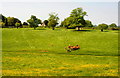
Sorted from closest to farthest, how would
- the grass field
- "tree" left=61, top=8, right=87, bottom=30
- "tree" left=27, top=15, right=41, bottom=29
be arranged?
the grass field → "tree" left=61, top=8, right=87, bottom=30 → "tree" left=27, top=15, right=41, bottom=29

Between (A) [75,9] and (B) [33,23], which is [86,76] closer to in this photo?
(A) [75,9]

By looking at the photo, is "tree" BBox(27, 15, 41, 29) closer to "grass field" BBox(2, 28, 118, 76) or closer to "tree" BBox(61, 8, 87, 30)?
"tree" BBox(61, 8, 87, 30)

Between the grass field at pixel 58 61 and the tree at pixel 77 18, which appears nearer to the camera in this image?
the grass field at pixel 58 61

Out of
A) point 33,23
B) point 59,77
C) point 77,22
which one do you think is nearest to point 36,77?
point 59,77

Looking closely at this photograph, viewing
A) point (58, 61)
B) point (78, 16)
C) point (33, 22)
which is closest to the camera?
point (58, 61)

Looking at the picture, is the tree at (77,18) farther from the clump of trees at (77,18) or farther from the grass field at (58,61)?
the grass field at (58,61)

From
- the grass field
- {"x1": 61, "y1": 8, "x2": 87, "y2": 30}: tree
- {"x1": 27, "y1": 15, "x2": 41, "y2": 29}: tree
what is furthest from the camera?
{"x1": 27, "y1": 15, "x2": 41, "y2": 29}: tree

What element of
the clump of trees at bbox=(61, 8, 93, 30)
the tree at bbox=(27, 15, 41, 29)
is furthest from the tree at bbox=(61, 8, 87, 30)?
the tree at bbox=(27, 15, 41, 29)

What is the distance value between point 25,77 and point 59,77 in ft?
9.97

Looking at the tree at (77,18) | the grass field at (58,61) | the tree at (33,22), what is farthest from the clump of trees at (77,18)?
the grass field at (58,61)

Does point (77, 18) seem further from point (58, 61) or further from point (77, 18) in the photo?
point (58, 61)

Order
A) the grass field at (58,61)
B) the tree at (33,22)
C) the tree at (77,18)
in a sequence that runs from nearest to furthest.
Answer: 1. the grass field at (58,61)
2. the tree at (77,18)
3. the tree at (33,22)

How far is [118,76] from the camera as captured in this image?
42.3 feet

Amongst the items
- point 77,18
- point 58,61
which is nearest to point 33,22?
point 77,18
